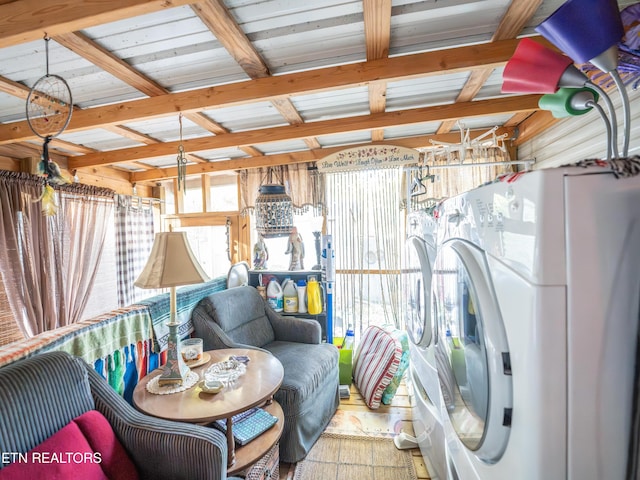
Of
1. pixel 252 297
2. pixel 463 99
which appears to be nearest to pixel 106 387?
pixel 252 297

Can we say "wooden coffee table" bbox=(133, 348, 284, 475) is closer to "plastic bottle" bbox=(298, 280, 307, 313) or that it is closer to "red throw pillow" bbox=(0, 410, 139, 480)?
"red throw pillow" bbox=(0, 410, 139, 480)

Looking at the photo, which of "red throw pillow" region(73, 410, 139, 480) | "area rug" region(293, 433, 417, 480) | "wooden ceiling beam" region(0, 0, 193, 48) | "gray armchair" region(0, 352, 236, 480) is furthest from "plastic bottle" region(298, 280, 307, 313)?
"wooden ceiling beam" region(0, 0, 193, 48)

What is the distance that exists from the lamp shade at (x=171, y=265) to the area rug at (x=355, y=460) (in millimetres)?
1377

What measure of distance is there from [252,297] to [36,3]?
2.15 m

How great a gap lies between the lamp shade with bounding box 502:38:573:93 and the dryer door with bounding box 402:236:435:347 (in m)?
0.89

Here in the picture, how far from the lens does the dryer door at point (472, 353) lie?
→ 713mm

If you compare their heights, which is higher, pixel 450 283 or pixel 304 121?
pixel 304 121

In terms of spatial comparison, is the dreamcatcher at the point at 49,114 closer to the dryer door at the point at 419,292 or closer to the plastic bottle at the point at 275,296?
the plastic bottle at the point at 275,296

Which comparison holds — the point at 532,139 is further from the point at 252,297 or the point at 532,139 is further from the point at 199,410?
the point at 199,410

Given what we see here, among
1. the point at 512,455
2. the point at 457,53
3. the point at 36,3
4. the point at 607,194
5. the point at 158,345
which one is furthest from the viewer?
the point at 158,345

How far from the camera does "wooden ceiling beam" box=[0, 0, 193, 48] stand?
113 cm

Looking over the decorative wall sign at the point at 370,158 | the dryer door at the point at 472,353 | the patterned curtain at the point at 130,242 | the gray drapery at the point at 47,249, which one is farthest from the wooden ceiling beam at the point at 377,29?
the patterned curtain at the point at 130,242

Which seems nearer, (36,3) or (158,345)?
(36,3)

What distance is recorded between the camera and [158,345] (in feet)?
6.21
